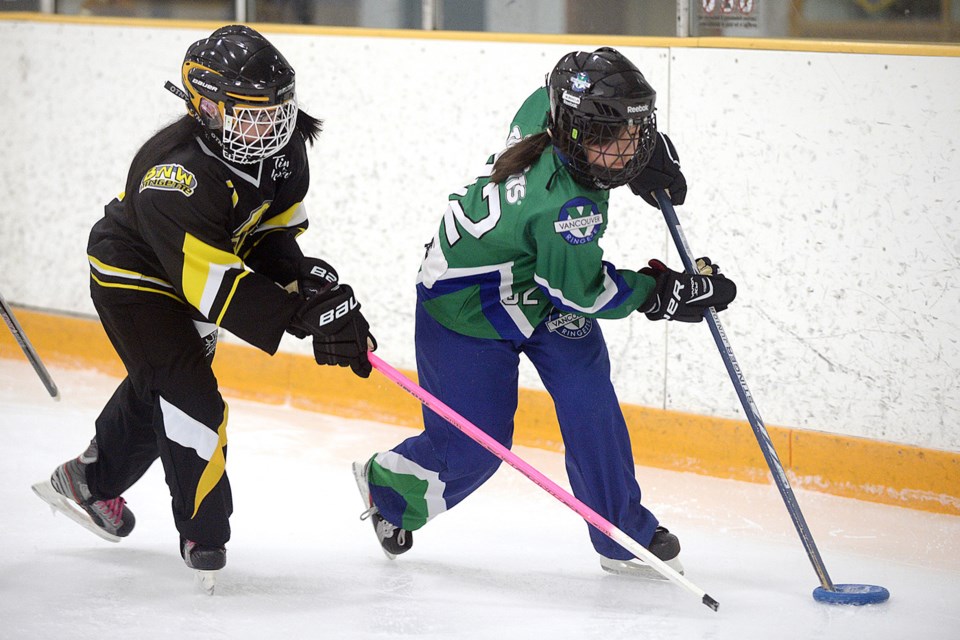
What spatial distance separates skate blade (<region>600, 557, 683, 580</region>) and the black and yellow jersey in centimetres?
91

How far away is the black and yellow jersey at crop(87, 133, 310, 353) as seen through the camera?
2492mm

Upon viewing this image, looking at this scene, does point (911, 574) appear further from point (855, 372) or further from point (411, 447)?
point (411, 447)

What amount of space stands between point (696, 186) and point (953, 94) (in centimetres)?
72

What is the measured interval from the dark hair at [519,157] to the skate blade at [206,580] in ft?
3.39

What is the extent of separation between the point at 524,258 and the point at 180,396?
0.75 m

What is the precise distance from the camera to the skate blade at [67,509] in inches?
117

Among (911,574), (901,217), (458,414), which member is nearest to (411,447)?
(458,414)

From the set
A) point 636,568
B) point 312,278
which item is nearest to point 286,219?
point 312,278

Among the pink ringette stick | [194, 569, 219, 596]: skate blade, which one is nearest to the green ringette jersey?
the pink ringette stick

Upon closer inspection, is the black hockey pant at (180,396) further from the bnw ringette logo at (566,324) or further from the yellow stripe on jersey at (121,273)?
the bnw ringette logo at (566,324)

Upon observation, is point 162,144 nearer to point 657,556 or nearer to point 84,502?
point 84,502

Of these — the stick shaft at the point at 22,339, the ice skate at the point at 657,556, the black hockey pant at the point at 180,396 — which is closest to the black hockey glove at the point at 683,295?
the ice skate at the point at 657,556

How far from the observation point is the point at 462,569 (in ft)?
9.64

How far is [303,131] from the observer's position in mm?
2799
